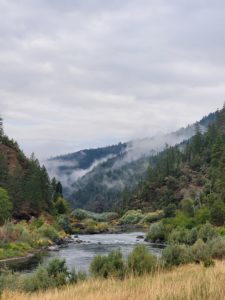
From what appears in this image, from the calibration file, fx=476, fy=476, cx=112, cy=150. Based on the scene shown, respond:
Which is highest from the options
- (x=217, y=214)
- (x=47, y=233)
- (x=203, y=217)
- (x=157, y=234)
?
(x=217, y=214)

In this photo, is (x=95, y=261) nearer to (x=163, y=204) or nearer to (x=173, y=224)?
(x=173, y=224)

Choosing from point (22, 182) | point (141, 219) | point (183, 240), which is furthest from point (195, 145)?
point (183, 240)

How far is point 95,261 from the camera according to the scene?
2486 centimetres

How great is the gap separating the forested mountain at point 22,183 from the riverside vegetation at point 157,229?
→ 29 centimetres

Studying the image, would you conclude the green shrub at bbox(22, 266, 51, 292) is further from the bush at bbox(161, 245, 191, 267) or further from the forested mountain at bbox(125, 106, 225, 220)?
the forested mountain at bbox(125, 106, 225, 220)

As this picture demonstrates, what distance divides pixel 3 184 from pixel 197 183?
8578cm

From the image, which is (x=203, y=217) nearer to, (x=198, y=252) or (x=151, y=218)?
(x=151, y=218)

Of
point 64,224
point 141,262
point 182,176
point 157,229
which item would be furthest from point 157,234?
point 182,176

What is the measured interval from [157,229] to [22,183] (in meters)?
37.7

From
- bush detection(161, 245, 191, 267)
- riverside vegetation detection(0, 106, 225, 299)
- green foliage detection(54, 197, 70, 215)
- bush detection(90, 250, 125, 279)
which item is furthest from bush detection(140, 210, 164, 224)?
bush detection(90, 250, 125, 279)

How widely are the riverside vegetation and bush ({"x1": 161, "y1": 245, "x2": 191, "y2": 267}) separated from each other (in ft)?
0.09

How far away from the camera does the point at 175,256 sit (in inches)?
1084

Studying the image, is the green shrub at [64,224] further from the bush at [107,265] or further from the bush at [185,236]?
the bush at [107,265]

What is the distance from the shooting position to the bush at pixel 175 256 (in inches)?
1065
